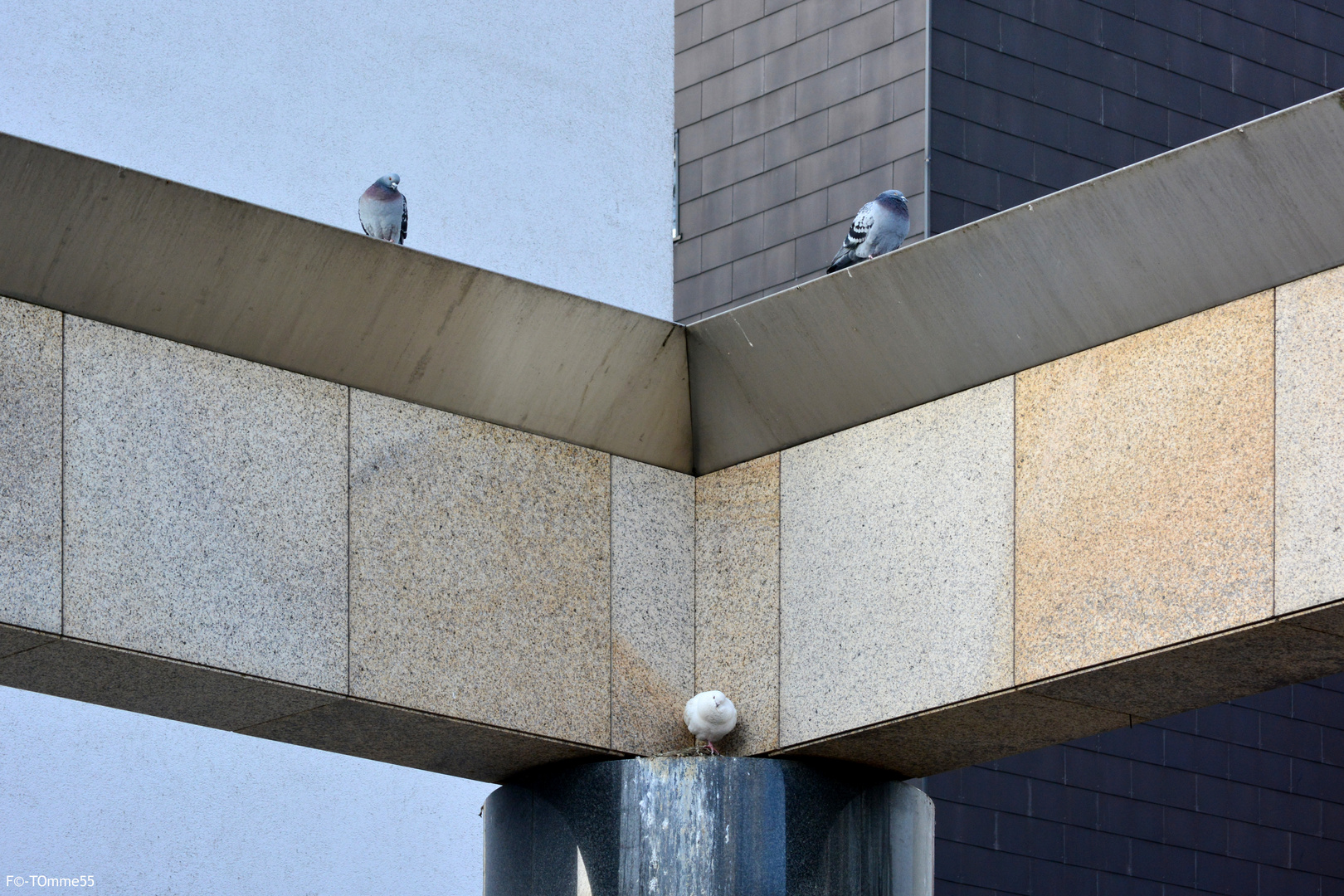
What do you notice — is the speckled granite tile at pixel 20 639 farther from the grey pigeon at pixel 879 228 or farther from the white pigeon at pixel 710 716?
the grey pigeon at pixel 879 228

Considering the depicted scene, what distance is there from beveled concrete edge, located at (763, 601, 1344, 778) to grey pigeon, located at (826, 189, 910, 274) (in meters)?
2.89

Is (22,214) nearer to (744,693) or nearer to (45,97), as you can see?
(744,693)

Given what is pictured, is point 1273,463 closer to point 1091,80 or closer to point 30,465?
point 30,465

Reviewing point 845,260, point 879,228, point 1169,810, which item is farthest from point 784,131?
point 845,260

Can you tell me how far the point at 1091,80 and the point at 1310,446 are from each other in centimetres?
1360

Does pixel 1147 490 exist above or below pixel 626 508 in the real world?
below

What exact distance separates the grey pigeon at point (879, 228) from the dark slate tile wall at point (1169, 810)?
747cm

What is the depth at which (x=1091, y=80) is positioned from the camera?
20.4 metres

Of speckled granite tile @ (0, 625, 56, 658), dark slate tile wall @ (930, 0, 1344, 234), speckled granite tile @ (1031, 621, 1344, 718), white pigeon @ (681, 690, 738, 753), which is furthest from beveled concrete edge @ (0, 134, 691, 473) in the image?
dark slate tile wall @ (930, 0, 1344, 234)

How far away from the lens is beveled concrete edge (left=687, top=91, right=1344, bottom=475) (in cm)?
746

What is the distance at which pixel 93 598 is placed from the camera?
7.70m

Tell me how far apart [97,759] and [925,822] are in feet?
23.2

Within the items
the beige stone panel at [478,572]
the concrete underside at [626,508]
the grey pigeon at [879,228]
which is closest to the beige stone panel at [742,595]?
the concrete underside at [626,508]

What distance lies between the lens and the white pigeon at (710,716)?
8805 millimetres
